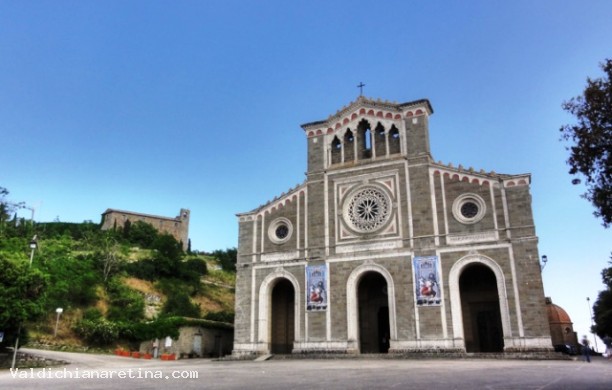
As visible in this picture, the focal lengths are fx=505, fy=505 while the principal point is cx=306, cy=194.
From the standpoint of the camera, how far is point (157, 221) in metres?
95.2

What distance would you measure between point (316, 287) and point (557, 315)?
31333mm

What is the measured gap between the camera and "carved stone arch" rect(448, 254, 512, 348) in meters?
Answer: 26.6

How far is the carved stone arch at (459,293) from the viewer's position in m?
26.6

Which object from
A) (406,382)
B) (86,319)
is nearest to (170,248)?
(86,319)

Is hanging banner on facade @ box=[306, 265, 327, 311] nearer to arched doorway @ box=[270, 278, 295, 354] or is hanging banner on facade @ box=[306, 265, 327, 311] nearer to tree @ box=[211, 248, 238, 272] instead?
arched doorway @ box=[270, 278, 295, 354]

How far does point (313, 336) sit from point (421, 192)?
1092 centimetres

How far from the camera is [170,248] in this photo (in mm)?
63688

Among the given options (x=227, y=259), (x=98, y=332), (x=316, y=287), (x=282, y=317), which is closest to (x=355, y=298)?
(x=316, y=287)

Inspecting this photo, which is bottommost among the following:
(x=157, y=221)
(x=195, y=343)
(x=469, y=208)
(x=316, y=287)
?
(x=195, y=343)

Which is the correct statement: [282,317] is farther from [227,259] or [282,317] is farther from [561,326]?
[227,259]

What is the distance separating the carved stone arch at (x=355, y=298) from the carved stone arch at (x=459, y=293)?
11.1 feet

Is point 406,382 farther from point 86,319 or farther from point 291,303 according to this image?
point 86,319

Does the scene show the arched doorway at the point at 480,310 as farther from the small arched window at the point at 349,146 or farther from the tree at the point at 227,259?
the tree at the point at 227,259

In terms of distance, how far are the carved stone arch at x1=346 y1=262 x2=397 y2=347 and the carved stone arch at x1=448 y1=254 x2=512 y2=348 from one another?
340cm
